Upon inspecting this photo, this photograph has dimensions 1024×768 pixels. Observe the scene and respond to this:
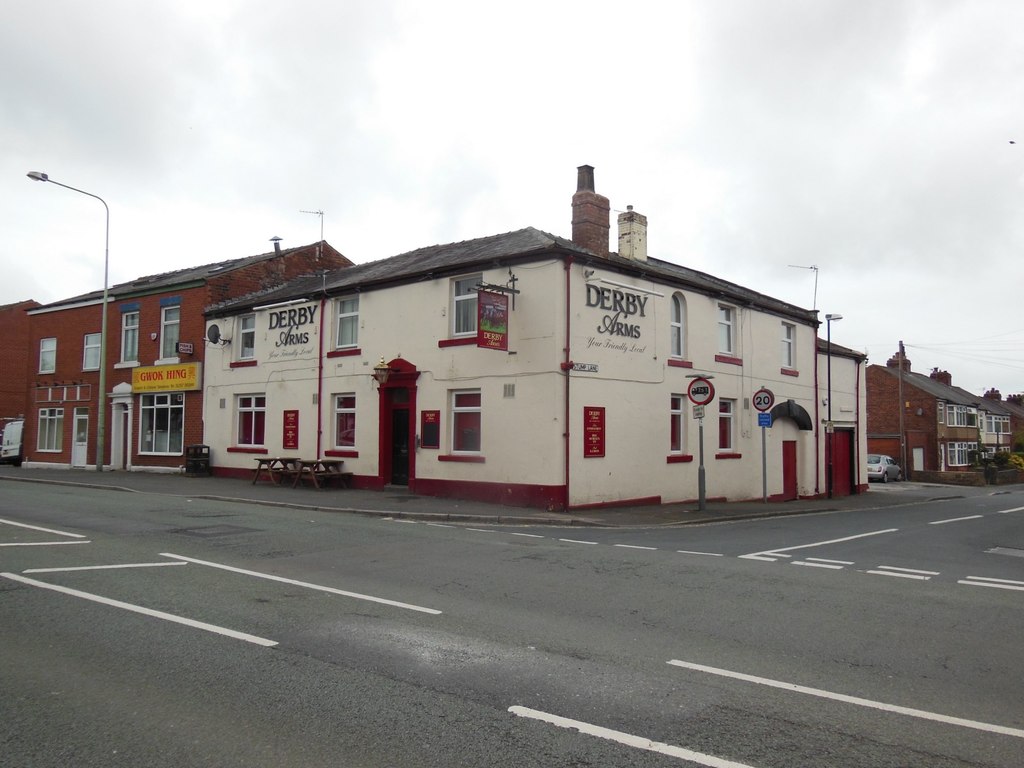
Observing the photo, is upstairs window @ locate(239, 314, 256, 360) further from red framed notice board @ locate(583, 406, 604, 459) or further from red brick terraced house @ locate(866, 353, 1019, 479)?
red brick terraced house @ locate(866, 353, 1019, 479)

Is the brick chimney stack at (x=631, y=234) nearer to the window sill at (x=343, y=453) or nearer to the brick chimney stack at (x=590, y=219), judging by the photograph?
the brick chimney stack at (x=590, y=219)

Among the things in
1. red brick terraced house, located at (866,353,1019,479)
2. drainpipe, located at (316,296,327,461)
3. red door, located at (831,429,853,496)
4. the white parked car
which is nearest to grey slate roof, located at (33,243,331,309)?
drainpipe, located at (316,296,327,461)

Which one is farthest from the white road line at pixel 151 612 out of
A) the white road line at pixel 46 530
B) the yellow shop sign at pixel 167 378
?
the yellow shop sign at pixel 167 378

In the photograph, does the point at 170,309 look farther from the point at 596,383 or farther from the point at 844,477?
the point at 844,477

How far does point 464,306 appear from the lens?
19719mm

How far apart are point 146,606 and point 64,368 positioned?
2907cm

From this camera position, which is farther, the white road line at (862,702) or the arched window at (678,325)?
the arched window at (678,325)

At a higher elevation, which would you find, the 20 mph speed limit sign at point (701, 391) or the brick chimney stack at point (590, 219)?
the brick chimney stack at point (590, 219)

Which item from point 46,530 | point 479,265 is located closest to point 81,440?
point 479,265

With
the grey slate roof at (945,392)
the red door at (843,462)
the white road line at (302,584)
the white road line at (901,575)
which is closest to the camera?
the white road line at (302,584)

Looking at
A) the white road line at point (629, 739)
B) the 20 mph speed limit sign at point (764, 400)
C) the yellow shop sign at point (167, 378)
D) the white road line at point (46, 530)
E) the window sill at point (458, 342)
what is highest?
the window sill at point (458, 342)

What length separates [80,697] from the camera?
488 cm

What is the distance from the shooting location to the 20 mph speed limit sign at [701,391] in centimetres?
1769

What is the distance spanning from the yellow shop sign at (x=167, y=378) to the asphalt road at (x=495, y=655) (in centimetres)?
1580
